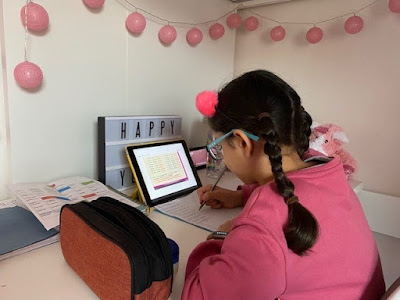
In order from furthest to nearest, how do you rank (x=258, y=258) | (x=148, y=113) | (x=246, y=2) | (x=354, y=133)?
(x=246, y=2) → (x=354, y=133) → (x=148, y=113) → (x=258, y=258)

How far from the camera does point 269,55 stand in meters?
1.57

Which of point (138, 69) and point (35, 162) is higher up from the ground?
point (138, 69)

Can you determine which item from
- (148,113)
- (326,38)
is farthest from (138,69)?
(326,38)

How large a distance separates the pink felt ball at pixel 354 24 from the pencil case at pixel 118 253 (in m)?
1.20

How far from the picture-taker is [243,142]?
611mm

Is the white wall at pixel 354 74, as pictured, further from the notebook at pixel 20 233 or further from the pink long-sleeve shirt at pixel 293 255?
the notebook at pixel 20 233

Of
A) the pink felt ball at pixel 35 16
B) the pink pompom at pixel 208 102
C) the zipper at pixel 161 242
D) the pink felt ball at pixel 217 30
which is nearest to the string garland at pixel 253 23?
the pink felt ball at pixel 217 30

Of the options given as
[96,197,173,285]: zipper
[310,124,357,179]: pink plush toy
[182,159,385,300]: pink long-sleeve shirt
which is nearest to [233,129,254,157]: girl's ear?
[182,159,385,300]: pink long-sleeve shirt

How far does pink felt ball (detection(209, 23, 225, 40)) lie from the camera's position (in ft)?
4.67

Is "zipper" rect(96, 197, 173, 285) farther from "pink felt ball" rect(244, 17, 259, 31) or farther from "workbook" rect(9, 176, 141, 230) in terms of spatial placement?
"pink felt ball" rect(244, 17, 259, 31)

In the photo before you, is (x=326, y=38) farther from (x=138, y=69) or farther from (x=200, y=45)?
(x=138, y=69)

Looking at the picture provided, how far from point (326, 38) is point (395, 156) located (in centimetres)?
63

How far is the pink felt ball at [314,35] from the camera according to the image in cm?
134

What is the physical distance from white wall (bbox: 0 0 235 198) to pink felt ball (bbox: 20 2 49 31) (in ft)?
0.08
